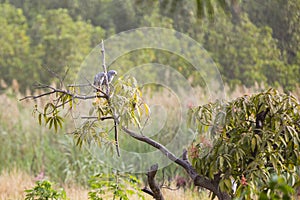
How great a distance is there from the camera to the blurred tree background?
442 inches

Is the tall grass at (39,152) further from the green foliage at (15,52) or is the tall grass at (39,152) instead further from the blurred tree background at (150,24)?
the green foliage at (15,52)

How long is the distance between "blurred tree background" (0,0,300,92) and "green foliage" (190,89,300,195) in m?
6.98

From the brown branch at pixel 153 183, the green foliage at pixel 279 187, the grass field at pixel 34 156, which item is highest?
the grass field at pixel 34 156

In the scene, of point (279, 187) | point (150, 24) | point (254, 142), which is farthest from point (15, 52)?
point (279, 187)

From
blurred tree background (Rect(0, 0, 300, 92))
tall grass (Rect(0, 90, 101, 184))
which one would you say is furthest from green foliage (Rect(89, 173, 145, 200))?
blurred tree background (Rect(0, 0, 300, 92))

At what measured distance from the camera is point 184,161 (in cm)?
384

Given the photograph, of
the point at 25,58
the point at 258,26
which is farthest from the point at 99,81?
the point at 25,58

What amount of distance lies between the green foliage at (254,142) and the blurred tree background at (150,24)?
6976 mm

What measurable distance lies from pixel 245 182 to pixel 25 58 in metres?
11.3

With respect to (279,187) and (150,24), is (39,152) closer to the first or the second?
(279,187)

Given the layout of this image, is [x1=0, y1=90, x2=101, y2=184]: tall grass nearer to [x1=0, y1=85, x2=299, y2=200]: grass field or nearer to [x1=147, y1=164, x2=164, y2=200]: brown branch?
[x1=0, y1=85, x2=299, y2=200]: grass field

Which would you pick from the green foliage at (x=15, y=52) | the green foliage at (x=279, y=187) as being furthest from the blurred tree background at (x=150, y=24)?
the green foliage at (x=279, y=187)

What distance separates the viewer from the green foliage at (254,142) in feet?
11.2

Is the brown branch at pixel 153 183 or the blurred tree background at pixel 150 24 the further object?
the blurred tree background at pixel 150 24
